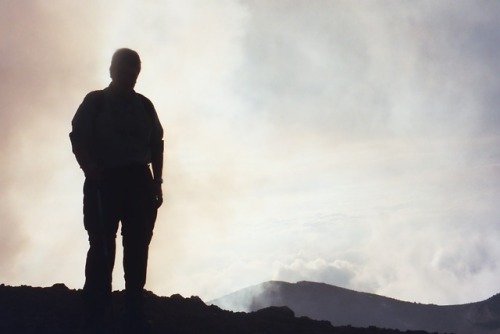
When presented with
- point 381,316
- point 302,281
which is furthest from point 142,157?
point 302,281

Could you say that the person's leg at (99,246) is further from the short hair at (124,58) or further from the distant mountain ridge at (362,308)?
the distant mountain ridge at (362,308)

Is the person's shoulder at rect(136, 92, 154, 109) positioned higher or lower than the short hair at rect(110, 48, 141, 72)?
lower

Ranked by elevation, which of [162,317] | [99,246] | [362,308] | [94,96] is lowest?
[162,317]

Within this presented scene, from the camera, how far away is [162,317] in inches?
276

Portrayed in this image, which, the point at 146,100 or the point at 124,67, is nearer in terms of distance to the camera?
the point at 124,67

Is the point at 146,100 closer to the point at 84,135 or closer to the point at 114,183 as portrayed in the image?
the point at 84,135

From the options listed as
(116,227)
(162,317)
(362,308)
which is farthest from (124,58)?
(362,308)

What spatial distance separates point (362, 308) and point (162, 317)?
13078 centimetres

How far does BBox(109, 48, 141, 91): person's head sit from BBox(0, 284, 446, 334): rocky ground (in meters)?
2.61

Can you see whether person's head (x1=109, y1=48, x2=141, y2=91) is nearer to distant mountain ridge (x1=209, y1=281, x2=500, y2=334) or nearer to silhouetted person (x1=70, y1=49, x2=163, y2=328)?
silhouetted person (x1=70, y1=49, x2=163, y2=328)

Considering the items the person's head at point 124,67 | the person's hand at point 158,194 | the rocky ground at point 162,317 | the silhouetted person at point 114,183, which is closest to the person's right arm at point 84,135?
the silhouetted person at point 114,183

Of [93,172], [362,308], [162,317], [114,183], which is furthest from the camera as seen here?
[362,308]

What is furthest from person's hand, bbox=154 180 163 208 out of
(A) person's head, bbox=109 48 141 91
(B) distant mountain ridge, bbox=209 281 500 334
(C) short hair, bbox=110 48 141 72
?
(B) distant mountain ridge, bbox=209 281 500 334

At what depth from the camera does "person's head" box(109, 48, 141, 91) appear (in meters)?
5.95
